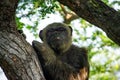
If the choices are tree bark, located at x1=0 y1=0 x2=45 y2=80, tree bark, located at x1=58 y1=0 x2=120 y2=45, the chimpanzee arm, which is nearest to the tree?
tree bark, located at x1=0 y1=0 x2=45 y2=80

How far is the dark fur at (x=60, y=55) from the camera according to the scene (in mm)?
7402

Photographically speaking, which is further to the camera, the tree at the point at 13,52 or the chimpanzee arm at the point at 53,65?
the chimpanzee arm at the point at 53,65

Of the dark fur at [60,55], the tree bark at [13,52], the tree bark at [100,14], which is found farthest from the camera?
the dark fur at [60,55]

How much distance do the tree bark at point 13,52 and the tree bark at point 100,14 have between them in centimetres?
145

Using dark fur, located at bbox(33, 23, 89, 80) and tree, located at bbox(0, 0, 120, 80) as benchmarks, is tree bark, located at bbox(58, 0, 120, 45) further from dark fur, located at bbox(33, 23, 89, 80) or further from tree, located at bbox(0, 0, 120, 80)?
tree, located at bbox(0, 0, 120, 80)

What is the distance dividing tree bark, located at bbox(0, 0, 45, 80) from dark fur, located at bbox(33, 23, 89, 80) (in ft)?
3.36

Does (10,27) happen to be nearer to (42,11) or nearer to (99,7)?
(99,7)

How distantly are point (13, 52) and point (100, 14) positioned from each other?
1.91 metres

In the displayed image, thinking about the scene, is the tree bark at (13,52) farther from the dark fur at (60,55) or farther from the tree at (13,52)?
the dark fur at (60,55)

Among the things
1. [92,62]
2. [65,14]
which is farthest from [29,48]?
[92,62]

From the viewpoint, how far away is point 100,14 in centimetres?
702

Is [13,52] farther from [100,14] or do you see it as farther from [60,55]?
[60,55]

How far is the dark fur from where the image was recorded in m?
7.40

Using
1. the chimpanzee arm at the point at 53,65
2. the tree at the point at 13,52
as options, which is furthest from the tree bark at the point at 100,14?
the tree at the point at 13,52
